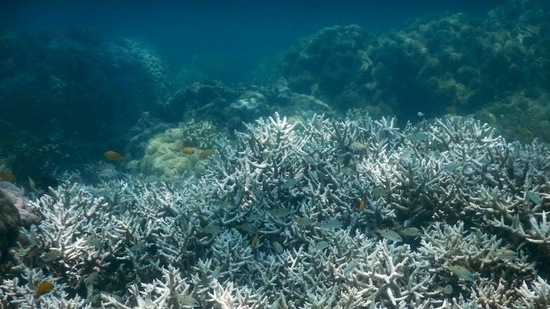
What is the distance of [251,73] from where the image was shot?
32375 millimetres

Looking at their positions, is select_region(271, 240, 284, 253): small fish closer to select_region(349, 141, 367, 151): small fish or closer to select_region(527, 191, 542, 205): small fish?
select_region(349, 141, 367, 151): small fish

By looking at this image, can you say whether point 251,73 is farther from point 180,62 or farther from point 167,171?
point 167,171

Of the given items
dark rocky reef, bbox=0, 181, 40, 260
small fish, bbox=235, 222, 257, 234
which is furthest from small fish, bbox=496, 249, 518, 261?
dark rocky reef, bbox=0, 181, 40, 260

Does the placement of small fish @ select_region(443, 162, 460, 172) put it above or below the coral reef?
above

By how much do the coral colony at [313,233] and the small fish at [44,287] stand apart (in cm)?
1

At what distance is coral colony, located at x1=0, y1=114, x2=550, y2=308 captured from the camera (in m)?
3.97

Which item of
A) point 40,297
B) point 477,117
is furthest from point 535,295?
point 477,117

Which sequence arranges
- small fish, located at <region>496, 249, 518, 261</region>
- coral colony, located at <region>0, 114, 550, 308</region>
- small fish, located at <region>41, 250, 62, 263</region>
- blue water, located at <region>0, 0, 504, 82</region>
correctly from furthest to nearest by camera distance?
blue water, located at <region>0, 0, 504, 82</region> → small fish, located at <region>41, 250, 62, 263</region> → coral colony, located at <region>0, 114, 550, 308</region> → small fish, located at <region>496, 249, 518, 261</region>

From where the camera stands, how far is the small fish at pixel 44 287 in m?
4.23

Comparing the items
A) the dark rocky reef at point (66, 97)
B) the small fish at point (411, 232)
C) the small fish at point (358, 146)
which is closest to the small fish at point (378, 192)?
the small fish at point (411, 232)

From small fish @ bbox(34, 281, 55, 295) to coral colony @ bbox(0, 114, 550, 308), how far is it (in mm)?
12

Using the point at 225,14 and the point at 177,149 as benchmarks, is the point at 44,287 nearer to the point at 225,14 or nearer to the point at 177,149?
the point at 177,149

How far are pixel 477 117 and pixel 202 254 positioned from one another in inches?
447

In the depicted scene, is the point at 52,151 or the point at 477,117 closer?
the point at 477,117
